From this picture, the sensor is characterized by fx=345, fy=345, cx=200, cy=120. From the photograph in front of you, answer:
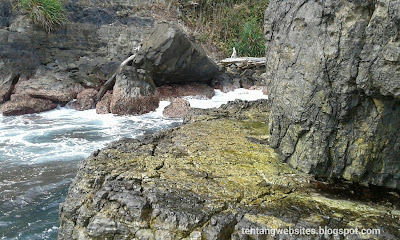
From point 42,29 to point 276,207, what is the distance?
13.6m

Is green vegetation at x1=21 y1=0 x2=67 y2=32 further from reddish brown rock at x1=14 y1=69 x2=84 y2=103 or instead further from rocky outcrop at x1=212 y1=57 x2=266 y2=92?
rocky outcrop at x1=212 y1=57 x2=266 y2=92

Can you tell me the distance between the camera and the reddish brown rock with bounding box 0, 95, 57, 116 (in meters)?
11.0

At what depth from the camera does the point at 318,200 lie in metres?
3.28

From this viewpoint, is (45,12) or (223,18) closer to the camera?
(45,12)

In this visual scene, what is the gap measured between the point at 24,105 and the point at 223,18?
41.6ft

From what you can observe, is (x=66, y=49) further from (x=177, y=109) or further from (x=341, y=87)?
(x=341, y=87)

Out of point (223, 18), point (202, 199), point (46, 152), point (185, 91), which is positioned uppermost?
point (223, 18)

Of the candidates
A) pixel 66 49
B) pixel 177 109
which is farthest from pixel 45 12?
pixel 177 109

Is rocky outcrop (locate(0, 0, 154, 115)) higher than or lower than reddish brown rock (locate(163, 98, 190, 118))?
higher

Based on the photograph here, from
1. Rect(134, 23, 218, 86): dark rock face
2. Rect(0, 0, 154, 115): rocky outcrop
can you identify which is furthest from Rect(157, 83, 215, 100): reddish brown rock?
Rect(0, 0, 154, 115): rocky outcrop

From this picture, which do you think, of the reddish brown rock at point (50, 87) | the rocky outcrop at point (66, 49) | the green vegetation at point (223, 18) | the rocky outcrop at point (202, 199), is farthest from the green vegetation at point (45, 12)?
the rocky outcrop at point (202, 199)

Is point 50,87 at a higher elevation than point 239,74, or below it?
below

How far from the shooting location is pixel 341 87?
3055 mm

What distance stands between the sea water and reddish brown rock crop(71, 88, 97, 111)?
0.94 ft
